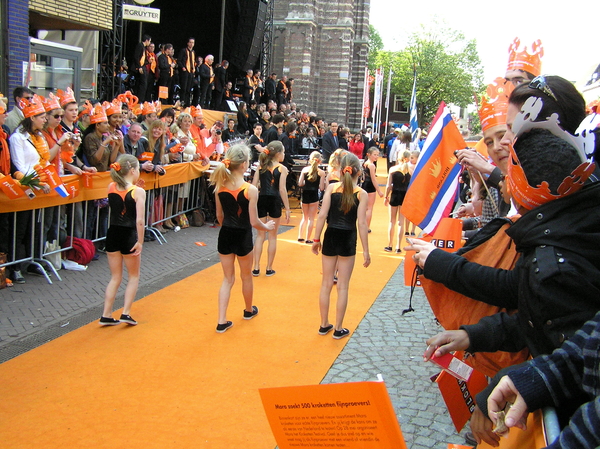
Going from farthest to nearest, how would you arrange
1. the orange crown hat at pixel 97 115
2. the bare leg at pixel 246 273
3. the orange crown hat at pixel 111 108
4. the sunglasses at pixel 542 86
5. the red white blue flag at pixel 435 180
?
the orange crown hat at pixel 111 108 < the orange crown hat at pixel 97 115 < the bare leg at pixel 246 273 < the red white blue flag at pixel 435 180 < the sunglasses at pixel 542 86

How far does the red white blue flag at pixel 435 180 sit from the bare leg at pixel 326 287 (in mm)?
2535

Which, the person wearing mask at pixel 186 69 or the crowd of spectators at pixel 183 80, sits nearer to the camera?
the crowd of spectators at pixel 183 80

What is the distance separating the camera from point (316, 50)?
36.7 metres

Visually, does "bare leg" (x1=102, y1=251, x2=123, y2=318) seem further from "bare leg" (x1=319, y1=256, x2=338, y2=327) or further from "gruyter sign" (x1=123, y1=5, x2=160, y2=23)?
"gruyter sign" (x1=123, y1=5, x2=160, y2=23)

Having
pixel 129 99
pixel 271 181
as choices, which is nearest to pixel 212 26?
pixel 129 99

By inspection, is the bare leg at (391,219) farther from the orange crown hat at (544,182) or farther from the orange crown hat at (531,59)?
the orange crown hat at (544,182)

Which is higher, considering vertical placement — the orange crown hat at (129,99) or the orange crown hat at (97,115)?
the orange crown hat at (129,99)

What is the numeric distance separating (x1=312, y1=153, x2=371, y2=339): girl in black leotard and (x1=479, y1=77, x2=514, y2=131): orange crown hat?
2431mm

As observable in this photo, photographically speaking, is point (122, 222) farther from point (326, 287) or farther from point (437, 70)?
point (437, 70)

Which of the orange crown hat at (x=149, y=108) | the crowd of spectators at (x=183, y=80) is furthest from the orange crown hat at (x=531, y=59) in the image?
the crowd of spectators at (x=183, y=80)

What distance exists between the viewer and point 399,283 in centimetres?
895

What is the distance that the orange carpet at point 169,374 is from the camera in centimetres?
407

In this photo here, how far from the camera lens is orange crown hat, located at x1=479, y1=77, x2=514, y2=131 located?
3.56 metres

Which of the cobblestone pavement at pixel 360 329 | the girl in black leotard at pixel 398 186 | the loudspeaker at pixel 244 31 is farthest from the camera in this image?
the loudspeaker at pixel 244 31
